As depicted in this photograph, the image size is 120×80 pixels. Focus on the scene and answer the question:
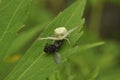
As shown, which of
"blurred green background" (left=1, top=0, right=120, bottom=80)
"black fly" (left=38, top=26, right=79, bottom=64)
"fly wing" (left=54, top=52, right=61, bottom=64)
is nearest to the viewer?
"fly wing" (left=54, top=52, right=61, bottom=64)

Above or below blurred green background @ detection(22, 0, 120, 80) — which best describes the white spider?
above

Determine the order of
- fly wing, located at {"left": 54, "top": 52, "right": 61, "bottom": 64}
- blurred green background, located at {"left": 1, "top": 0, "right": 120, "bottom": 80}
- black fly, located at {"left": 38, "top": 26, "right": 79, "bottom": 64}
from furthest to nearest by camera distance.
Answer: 1. blurred green background, located at {"left": 1, "top": 0, "right": 120, "bottom": 80}
2. black fly, located at {"left": 38, "top": 26, "right": 79, "bottom": 64}
3. fly wing, located at {"left": 54, "top": 52, "right": 61, "bottom": 64}

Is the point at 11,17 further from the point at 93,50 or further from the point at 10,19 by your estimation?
the point at 93,50

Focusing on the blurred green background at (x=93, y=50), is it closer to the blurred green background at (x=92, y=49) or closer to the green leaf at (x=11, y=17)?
the blurred green background at (x=92, y=49)

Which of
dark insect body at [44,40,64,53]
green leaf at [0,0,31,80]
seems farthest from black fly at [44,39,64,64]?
green leaf at [0,0,31,80]

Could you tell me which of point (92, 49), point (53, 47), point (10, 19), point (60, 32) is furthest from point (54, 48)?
point (92, 49)

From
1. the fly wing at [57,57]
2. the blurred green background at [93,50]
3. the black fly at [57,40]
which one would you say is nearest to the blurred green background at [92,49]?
the blurred green background at [93,50]

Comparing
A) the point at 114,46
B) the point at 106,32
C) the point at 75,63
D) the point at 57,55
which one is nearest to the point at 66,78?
the point at 57,55

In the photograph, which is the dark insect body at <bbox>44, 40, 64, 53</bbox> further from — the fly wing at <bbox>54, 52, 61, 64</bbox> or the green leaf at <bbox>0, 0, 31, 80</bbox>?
the green leaf at <bbox>0, 0, 31, 80</bbox>
